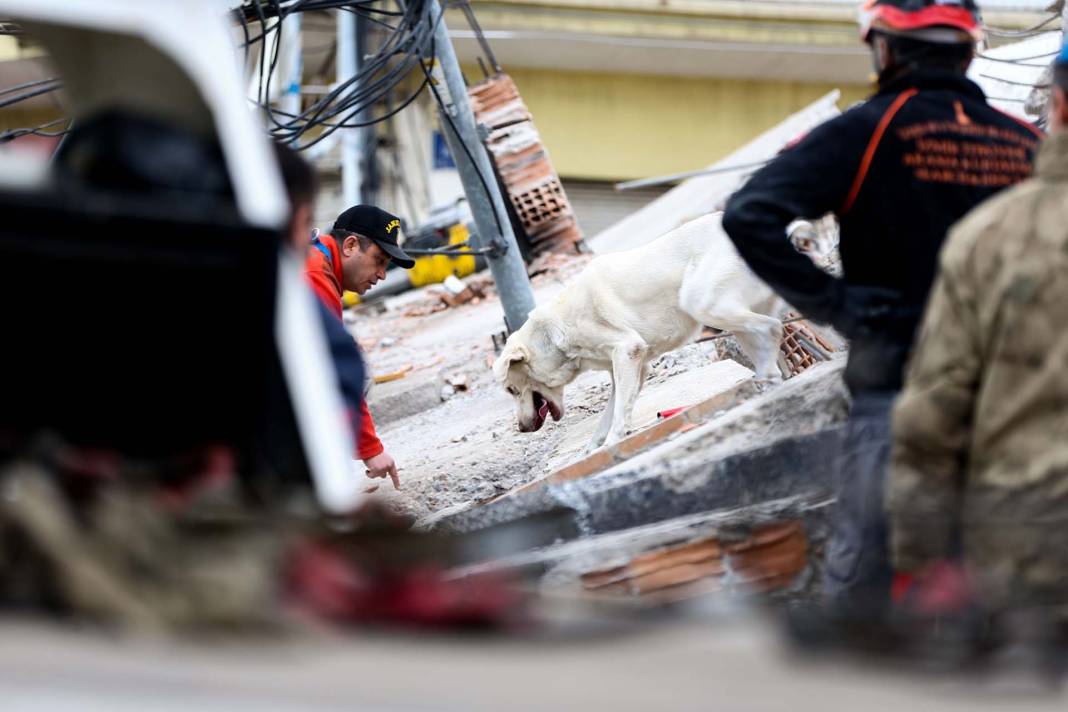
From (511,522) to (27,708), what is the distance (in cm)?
296

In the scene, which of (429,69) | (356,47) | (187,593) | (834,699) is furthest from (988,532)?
(356,47)

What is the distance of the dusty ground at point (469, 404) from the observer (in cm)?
809

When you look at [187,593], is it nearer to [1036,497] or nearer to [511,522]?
[1036,497]

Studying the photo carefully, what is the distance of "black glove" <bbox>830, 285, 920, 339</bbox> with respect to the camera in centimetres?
392

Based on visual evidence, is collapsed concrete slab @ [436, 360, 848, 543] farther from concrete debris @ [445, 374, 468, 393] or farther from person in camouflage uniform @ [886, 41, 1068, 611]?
concrete debris @ [445, 374, 468, 393]

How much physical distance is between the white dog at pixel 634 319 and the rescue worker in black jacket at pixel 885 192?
4.12 m

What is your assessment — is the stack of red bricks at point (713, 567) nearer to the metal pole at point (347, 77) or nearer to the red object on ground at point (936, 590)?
the red object on ground at point (936, 590)

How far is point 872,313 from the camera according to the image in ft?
12.9

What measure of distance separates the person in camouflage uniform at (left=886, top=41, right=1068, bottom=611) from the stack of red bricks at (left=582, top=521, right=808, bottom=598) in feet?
3.40

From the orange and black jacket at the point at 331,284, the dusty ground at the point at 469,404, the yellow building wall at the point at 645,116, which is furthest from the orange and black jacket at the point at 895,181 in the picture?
the yellow building wall at the point at 645,116

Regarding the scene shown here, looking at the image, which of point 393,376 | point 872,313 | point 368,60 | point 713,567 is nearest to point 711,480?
point 713,567

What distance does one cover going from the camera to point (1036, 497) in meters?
3.24

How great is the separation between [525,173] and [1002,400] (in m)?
12.7

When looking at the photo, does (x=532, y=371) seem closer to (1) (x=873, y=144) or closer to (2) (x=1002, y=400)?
(1) (x=873, y=144)
